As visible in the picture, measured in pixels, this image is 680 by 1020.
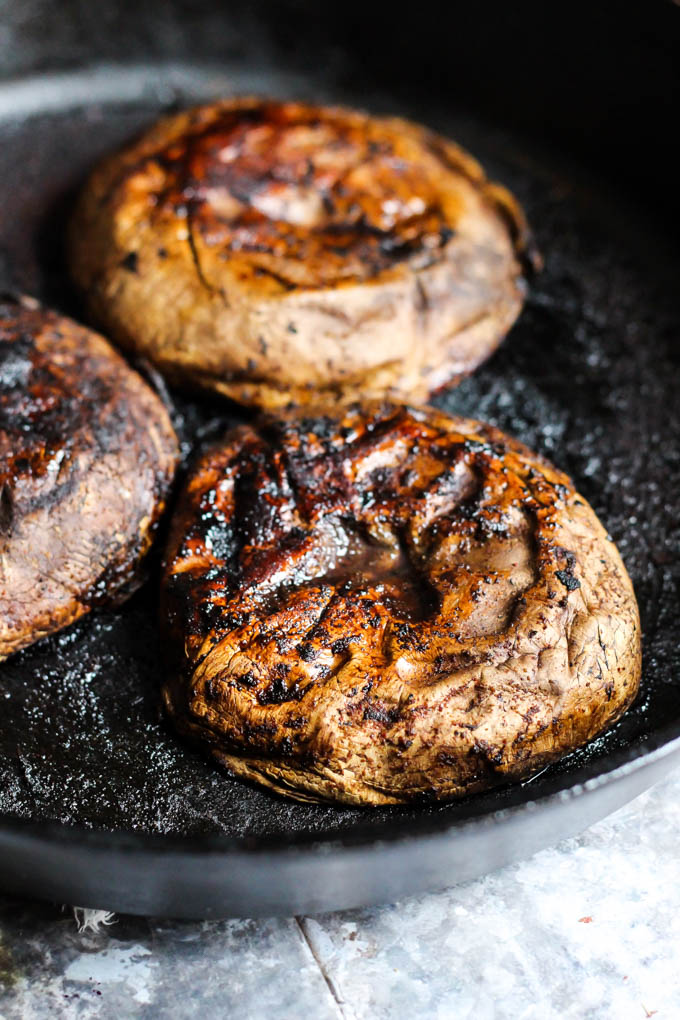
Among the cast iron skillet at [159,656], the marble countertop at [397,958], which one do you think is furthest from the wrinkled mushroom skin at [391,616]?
the marble countertop at [397,958]

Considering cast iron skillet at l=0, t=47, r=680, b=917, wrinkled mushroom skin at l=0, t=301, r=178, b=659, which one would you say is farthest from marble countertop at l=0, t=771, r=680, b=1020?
wrinkled mushroom skin at l=0, t=301, r=178, b=659

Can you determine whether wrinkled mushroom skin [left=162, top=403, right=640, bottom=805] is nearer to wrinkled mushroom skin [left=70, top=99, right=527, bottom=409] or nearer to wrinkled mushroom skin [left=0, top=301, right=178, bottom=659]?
wrinkled mushroom skin [left=0, top=301, right=178, bottom=659]

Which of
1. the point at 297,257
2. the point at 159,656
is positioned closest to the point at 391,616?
the point at 159,656

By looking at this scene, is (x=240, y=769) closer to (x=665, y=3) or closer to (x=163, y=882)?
(x=163, y=882)

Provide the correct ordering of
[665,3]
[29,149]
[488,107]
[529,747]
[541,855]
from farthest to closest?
1. [488,107]
2. [29,149]
3. [665,3]
4. [541,855]
5. [529,747]

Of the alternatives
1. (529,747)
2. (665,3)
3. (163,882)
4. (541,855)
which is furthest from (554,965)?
(665,3)

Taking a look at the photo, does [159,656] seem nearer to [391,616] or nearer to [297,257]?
[391,616]

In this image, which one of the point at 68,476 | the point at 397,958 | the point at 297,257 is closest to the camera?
the point at 397,958
